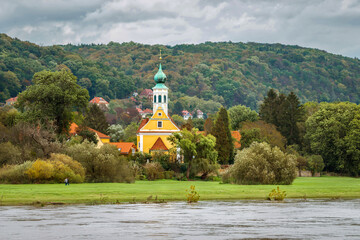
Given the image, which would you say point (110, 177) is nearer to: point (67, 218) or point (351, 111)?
point (67, 218)

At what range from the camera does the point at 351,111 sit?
115 metres

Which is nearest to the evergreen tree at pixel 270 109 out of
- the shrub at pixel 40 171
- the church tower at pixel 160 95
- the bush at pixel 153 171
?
the church tower at pixel 160 95

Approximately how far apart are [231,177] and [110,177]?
1444 centimetres

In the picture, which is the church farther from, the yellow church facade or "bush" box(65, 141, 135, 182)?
"bush" box(65, 141, 135, 182)

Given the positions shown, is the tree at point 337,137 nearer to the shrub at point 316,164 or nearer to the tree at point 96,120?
the shrub at point 316,164

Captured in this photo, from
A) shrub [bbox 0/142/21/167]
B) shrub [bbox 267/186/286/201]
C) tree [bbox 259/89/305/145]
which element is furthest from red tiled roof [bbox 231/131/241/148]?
shrub [bbox 267/186/286/201]

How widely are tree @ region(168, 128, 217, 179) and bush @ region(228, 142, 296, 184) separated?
74.0 ft

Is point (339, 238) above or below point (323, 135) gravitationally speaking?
below

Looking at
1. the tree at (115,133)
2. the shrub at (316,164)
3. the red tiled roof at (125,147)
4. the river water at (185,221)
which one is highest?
the tree at (115,133)

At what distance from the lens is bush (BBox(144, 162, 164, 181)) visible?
94562mm

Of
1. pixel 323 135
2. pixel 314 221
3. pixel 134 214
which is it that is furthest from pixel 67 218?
pixel 323 135

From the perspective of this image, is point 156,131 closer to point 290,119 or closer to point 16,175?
point 290,119

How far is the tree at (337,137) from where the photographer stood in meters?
109

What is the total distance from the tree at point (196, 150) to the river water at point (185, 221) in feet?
144
